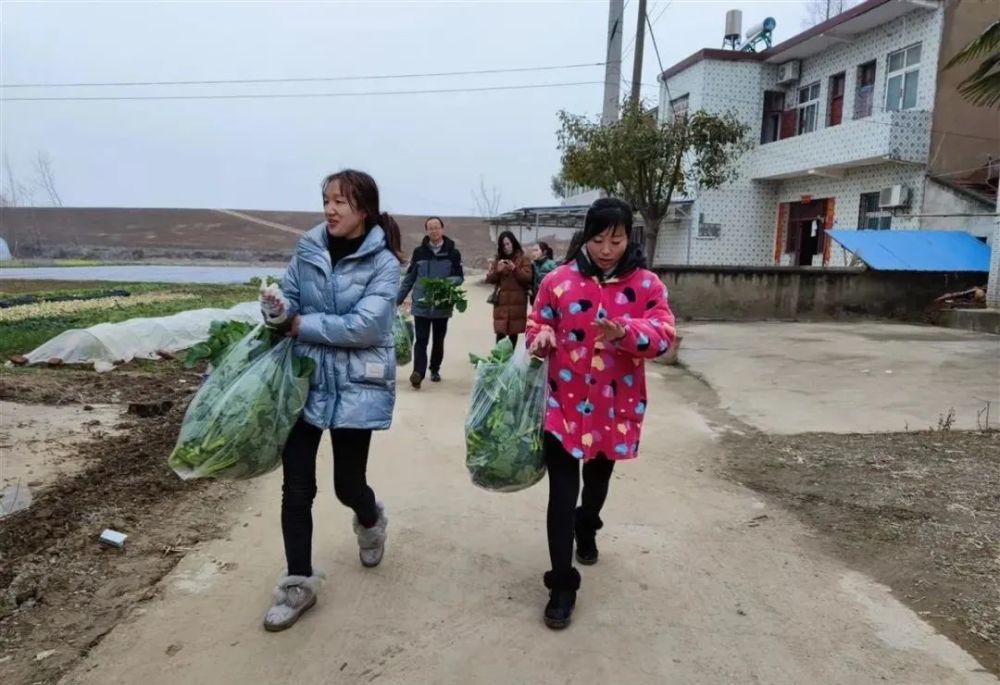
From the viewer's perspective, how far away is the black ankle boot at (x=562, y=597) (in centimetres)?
282

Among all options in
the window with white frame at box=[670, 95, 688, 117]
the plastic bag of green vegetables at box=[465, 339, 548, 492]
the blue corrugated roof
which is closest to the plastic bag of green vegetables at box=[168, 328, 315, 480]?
the plastic bag of green vegetables at box=[465, 339, 548, 492]

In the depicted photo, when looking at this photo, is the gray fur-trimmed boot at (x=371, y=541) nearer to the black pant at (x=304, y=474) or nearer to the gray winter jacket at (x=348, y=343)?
the black pant at (x=304, y=474)

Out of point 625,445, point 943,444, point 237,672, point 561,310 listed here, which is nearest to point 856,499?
point 943,444

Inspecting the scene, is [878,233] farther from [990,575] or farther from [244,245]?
[244,245]

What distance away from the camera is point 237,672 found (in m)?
2.52

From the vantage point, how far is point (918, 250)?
1471 cm

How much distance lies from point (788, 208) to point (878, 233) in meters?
6.78

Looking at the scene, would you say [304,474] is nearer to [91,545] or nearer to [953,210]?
[91,545]

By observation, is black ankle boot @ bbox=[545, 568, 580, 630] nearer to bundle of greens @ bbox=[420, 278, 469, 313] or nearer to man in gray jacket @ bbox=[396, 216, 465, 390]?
bundle of greens @ bbox=[420, 278, 469, 313]

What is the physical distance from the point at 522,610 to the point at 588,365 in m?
1.02

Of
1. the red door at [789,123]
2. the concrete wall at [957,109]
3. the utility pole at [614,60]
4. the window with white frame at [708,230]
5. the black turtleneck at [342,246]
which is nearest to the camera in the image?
the black turtleneck at [342,246]

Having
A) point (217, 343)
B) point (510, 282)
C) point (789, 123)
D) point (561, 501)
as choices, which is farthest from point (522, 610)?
point (789, 123)

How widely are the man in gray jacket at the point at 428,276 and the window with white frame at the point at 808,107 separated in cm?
1672

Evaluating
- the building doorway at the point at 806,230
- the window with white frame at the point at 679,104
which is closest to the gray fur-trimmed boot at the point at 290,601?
the building doorway at the point at 806,230
